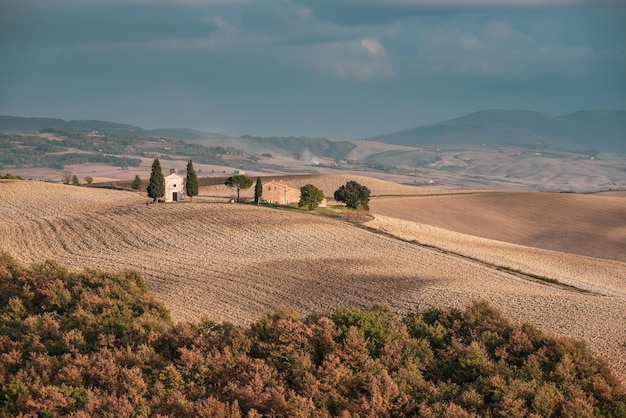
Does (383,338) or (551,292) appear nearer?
(383,338)

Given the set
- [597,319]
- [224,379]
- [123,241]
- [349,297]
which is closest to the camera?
[224,379]

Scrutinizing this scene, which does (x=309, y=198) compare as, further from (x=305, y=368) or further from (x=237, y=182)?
(x=305, y=368)

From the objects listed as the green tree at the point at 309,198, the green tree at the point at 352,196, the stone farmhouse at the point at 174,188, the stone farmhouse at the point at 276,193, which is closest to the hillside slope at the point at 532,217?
the green tree at the point at 352,196

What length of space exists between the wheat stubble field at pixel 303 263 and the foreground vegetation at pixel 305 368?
20.1 ft

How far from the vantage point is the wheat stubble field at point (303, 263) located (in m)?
48.4

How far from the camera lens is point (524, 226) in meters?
124

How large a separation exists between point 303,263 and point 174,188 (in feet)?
162

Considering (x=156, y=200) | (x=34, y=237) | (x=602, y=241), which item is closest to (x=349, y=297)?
(x=34, y=237)

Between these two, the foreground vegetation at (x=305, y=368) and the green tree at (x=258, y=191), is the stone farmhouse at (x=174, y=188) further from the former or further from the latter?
the foreground vegetation at (x=305, y=368)

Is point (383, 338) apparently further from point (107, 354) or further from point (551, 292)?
point (551, 292)

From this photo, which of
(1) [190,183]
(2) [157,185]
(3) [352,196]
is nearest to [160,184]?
(2) [157,185]

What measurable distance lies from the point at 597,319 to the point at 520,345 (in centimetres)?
1621

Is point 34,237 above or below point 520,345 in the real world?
below

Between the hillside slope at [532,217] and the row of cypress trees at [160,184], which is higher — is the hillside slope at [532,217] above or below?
below
